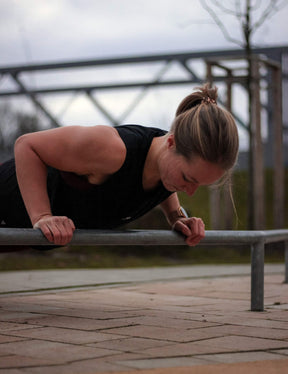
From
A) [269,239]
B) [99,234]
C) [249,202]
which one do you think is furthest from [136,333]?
[249,202]

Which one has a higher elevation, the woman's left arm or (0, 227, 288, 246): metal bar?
the woman's left arm

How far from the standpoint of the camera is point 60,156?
110 inches

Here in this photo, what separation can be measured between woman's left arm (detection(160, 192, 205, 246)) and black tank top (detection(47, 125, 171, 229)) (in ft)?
0.52

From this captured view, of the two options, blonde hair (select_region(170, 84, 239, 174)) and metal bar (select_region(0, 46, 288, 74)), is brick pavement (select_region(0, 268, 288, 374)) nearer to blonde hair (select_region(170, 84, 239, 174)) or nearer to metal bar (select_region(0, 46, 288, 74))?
blonde hair (select_region(170, 84, 239, 174))

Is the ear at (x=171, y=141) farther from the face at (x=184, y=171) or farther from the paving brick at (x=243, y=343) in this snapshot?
the paving brick at (x=243, y=343)

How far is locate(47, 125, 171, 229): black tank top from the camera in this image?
2898mm

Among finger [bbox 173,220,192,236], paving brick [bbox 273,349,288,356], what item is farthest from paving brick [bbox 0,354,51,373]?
finger [bbox 173,220,192,236]

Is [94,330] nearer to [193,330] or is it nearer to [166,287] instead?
[193,330]

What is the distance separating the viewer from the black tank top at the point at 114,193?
9.51ft

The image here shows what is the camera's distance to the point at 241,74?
33.2ft

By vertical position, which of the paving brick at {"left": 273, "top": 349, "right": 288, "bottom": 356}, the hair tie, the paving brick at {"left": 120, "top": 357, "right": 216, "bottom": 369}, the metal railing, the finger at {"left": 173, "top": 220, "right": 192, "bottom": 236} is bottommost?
the paving brick at {"left": 273, "top": 349, "right": 288, "bottom": 356}

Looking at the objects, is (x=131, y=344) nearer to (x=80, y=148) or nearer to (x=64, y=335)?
(x=64, y=335)

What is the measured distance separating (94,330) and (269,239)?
1368 millimetres

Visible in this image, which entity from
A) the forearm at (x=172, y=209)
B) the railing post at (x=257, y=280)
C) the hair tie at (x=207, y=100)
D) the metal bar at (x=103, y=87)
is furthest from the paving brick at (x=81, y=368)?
the metal bar at (x=103, y=87)
